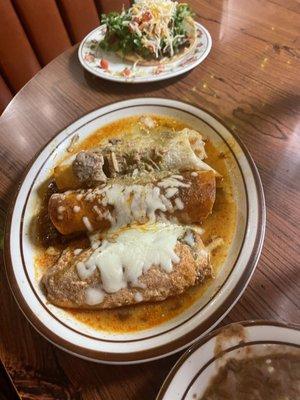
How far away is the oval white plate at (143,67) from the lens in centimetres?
150

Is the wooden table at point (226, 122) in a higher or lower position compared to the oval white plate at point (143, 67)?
lower

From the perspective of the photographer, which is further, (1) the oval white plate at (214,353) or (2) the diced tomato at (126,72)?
(2) the diced tomato at (126,72)

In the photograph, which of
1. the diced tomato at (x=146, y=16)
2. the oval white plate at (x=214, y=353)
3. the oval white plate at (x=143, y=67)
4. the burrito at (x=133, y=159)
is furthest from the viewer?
the diced tomato at (x=146, y=16)

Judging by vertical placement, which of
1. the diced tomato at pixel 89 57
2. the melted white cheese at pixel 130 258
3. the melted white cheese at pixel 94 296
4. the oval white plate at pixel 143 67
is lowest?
the melted white cheese at pixel 94 296

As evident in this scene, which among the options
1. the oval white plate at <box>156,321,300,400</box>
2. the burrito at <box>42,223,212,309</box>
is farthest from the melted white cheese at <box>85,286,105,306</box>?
the oval white plate at <box>156,321,300,400</box>

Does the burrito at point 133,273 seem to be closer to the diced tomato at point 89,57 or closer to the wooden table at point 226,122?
the wooden table at point 226,122

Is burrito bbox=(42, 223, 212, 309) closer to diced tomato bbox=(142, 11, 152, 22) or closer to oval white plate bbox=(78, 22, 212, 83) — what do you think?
oval white plate bbox=(78, 22, 212, 83)

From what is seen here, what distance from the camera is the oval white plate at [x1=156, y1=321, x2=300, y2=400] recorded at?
2.55ft

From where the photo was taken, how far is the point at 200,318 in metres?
0.88

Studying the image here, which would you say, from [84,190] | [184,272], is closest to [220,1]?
[84,190]

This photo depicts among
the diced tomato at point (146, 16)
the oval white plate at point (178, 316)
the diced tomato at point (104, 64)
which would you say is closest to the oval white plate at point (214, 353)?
the oval white plate at point (178, 316)

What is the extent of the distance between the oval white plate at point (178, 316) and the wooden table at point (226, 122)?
5 cm

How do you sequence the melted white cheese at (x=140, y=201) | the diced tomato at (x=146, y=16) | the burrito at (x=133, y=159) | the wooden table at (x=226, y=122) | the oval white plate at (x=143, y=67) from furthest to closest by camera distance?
the diced tomato at (x=146, y=16) < the oval white plate at (x=143, y=67) < the burrito at (x=133, y=159) < the melted white cheese at (x=140, y=201) < the wooden table at (x=226, y=122)

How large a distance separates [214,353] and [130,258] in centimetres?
30
